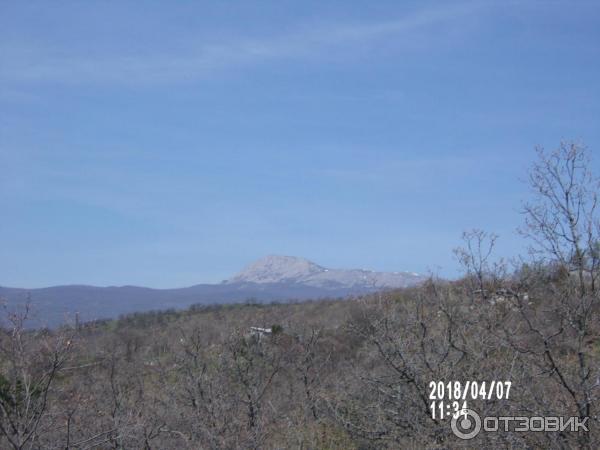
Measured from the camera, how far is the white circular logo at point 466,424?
8.65 metres

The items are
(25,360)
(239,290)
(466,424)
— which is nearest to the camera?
(466,424)

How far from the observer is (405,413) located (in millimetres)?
9961

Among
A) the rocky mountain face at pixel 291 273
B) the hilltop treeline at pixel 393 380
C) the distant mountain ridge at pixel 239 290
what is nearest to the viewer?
the hilltop treeline at pixel 393 380

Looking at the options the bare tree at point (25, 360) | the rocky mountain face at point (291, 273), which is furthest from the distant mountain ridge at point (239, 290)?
the bare tree at point (25, 360)

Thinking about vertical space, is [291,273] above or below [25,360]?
above

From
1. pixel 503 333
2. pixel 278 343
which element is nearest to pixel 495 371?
pixel 503 333

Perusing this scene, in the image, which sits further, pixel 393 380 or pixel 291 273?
pixel 291 273

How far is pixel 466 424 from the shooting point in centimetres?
879

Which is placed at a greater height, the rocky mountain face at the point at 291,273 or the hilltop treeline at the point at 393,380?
the rocky mountain face at the point at 291,273

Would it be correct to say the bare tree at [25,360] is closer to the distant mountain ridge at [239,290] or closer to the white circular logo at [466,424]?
the white circular logo at [466,424]

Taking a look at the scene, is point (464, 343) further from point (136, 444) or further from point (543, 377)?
point (136, 444)

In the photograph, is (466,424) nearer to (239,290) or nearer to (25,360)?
(25,360)

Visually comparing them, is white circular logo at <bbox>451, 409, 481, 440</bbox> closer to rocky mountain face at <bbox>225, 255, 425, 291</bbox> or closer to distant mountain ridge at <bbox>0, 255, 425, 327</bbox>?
distant mountain ridge at <bbox>0, 255, 425, 327</bbox>

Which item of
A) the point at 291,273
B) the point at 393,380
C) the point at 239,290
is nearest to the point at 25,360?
the point at 393,380
